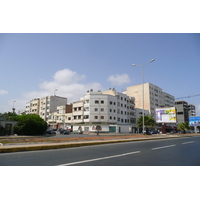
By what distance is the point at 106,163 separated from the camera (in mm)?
6996

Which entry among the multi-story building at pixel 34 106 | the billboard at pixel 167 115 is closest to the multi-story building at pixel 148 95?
the billboard at pixel 167 115

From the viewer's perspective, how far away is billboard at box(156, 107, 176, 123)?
36.7m

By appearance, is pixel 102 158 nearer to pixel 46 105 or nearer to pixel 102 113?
pixel 102 113

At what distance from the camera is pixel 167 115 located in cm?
3750

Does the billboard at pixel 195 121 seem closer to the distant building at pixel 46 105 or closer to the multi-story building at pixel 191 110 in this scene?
the distant building at pixel 46 105

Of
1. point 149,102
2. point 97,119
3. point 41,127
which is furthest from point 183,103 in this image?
point 41,127

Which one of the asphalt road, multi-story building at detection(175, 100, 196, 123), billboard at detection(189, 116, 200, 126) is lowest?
the asphalt road

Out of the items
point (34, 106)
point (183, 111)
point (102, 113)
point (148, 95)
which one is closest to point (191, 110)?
point (183, 111)

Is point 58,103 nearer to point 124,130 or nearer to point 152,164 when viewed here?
point 124,130

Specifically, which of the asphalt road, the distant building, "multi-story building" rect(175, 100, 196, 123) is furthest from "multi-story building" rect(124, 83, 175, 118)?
the asphalt road

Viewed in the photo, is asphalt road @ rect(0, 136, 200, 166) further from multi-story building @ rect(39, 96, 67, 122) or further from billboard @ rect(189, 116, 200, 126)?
multi-story building @ rect(39, 96, 67, 122)

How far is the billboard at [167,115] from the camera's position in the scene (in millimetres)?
36688

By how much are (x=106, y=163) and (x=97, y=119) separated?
5401 centimetres

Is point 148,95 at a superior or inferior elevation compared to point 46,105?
superior
